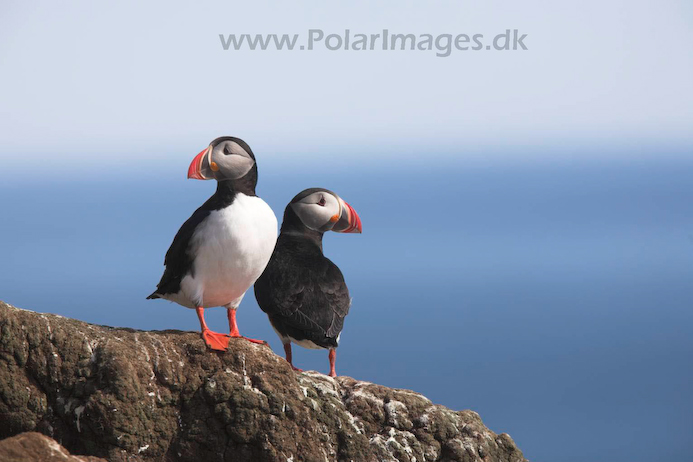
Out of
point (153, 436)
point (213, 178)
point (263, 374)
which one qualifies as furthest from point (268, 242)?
point (153, 436)

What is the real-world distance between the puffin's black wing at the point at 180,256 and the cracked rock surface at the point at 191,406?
1.60ft

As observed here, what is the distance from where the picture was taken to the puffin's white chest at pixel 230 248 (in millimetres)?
5590

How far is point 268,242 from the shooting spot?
18.9 feet

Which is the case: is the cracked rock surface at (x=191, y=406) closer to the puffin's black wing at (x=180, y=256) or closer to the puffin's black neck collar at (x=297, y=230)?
the puffin's black wing at (x=180, y=256)

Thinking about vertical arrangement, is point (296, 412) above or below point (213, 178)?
below

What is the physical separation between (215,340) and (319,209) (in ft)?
7.51

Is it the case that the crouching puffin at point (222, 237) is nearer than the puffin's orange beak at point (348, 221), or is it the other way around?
the crouching puffin at point (222, 237)

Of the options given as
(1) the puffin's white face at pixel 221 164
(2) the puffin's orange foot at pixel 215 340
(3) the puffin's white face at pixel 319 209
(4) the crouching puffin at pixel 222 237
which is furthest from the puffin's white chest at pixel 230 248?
(3) the puffin's white face at pixel 319 209

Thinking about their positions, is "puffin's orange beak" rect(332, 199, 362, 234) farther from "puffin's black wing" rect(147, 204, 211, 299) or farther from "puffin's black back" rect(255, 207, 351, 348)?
"puffin's black wing" rect(147, 204, 211, 299)

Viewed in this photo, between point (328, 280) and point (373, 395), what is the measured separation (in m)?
1.55

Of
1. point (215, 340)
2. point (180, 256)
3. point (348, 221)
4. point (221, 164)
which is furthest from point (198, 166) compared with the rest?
point (348, 221)

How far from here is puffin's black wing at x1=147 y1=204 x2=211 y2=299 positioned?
570 cm

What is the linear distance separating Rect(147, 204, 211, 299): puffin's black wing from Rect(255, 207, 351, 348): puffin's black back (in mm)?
1160

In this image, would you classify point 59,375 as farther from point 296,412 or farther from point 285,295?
point 285,295
